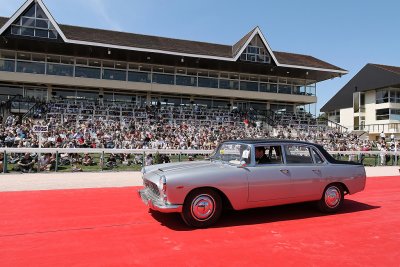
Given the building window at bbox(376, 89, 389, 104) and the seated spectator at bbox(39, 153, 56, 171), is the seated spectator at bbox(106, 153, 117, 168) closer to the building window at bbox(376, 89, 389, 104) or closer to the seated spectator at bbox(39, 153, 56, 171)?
the seated spectator at bbox(39, 153, 56, 171)

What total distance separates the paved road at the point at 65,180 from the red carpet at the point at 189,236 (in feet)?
7.37

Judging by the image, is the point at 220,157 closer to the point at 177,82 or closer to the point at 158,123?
the point at 158,123

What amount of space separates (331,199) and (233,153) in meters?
2.29

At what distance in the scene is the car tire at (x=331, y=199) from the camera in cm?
699

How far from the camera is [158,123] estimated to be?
26203 millimetres

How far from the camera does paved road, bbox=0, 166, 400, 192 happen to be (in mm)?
10184

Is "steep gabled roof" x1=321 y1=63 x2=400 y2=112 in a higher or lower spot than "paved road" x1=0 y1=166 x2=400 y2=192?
higher

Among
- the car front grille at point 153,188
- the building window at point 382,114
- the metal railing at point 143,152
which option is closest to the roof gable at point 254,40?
the metal railing at point 143,152

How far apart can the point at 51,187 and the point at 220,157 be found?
5826mm

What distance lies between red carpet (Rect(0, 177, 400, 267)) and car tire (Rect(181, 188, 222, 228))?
18 cm

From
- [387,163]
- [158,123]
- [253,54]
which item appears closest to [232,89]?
[253,54]

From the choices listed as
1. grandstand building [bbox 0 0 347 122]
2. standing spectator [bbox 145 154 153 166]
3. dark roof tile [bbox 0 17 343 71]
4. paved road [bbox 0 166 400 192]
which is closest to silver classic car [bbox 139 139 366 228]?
paved road [bbox 0 166 400 192]

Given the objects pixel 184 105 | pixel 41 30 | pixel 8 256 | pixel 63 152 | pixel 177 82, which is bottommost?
pixel 8 256

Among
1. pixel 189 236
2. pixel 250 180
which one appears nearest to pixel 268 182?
pixel 250 180
